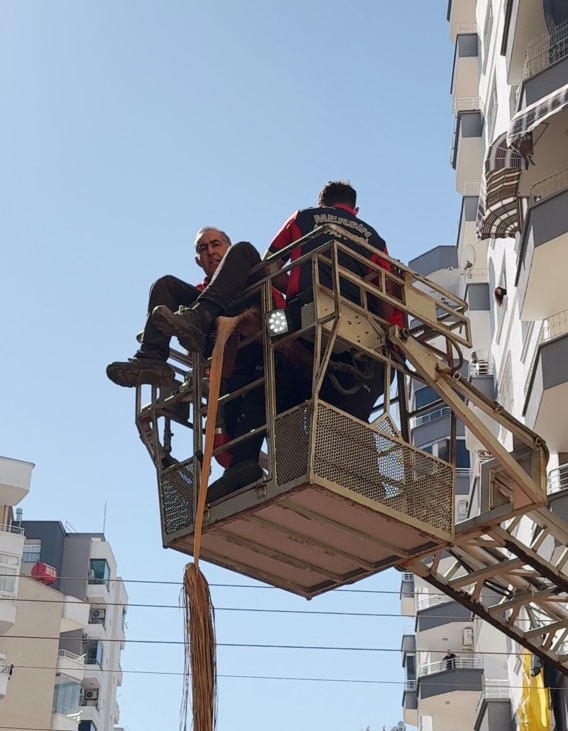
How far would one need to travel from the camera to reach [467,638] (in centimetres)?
3959

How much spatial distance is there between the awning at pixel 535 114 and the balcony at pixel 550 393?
2.66 metres

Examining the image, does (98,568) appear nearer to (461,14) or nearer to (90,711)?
(90,711)

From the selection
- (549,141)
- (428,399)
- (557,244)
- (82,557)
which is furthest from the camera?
(82,557)

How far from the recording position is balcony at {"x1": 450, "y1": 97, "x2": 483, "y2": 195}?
31203 millimetres

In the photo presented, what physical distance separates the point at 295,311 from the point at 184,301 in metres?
0.98

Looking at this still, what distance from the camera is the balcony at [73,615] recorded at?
217 ft

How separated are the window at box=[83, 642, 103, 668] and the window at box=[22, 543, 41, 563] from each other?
16.9ft

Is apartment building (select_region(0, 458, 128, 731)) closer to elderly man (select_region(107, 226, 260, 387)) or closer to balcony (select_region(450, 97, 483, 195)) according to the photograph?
balcony (select_region(450, 97, 483, 195))

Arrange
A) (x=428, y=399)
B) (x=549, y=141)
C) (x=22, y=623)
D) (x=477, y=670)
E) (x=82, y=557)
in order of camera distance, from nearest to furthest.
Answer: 1. (x=549, y=141)
2. (x=477, y=670)
3. (x=428, y=399)
4. (x=22, y=623)
5. (x=82, y=557)

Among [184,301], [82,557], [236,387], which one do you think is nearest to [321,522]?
[236,387]

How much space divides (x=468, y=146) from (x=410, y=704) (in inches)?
910

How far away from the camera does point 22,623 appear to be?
61969mm

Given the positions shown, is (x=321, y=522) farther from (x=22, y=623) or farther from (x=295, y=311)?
(x=22, y=623)

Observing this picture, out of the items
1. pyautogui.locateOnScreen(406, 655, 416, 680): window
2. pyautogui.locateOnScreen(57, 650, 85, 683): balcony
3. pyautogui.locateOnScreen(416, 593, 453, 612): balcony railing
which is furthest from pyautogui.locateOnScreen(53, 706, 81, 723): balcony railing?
pyautogui.locateOnScreen(416, 593, 453, 612): balcony railing
